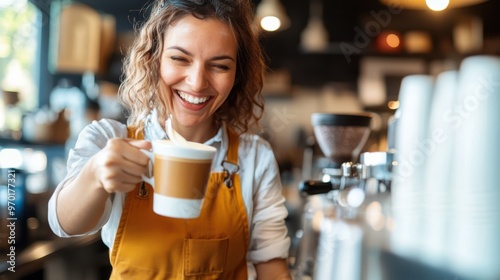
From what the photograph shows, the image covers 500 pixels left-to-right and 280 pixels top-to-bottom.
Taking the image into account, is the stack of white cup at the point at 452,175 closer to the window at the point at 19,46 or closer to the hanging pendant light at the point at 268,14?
the window at the point at 19,46

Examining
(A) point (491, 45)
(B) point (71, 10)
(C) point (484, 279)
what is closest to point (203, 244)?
(C) point (484, 279)

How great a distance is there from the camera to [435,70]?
3.09 meters

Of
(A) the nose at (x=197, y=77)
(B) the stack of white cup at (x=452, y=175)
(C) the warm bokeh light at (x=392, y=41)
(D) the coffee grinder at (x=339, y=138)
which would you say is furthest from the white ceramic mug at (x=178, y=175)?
(C) the warm bokeh light at (x=392, y=41)

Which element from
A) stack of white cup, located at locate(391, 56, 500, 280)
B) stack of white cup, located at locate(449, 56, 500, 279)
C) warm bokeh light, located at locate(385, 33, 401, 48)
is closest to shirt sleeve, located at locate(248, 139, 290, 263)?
stack of white cup, located at locate(391, 56, 500, 280)

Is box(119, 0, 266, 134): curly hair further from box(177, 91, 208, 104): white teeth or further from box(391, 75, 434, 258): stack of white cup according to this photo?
box(391, 75, 434, 258): stack of white cup

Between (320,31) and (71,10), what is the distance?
1941mm

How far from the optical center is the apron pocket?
2.19 ft

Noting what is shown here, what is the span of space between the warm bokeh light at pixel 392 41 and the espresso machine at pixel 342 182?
2.31 m

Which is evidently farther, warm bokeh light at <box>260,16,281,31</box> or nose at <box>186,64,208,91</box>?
warm bokeh light at <box>260,16,281,31</box>

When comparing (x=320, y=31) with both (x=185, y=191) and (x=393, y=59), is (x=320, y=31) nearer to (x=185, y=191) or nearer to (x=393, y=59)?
(x=393, y=59)

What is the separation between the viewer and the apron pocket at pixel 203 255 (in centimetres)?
67

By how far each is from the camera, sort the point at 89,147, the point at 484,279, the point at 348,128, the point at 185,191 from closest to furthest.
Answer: the point at 185,191 → the point at 89,147 → the point at 348,128 → the point at 484,279

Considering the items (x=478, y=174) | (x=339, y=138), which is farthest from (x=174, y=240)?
(x=478, y=174)

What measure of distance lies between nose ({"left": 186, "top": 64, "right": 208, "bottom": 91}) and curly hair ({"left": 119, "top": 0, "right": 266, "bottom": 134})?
→ 51 millimetres
